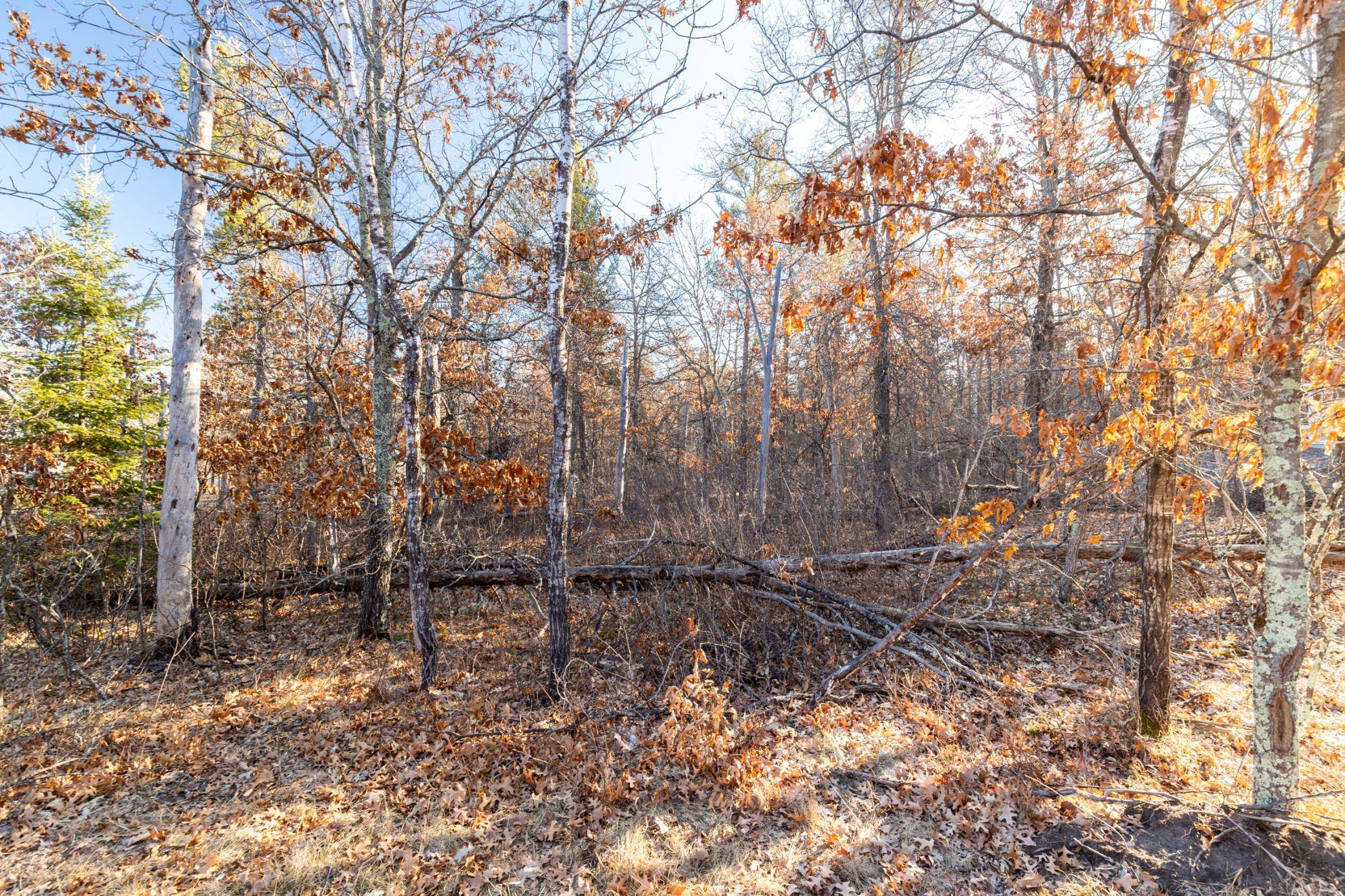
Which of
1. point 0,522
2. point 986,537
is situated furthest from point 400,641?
point 986,537

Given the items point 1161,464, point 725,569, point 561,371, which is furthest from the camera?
point 725,569

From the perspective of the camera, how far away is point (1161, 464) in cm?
430

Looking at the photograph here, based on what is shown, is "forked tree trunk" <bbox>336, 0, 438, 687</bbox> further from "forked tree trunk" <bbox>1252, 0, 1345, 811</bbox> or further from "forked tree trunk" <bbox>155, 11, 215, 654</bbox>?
"forked tree trunk" <bbox>1252, 0, 1345, 811</bbox>

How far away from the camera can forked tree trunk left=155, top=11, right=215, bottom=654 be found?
20.6 feet

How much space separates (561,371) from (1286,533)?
544cm

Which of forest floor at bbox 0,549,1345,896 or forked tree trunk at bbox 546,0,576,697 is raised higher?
forked tree trunk at bbox 546,0,576,697

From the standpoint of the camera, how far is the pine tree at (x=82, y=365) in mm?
8695

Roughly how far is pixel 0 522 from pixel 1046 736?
1012 cm

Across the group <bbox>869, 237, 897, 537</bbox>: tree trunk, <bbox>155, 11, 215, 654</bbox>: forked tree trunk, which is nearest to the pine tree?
<bbox>155, 11, 215, 654</bbox>: forked tree trunk

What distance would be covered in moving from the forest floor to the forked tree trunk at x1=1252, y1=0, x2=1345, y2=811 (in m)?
0.35

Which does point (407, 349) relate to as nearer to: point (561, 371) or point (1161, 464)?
point (561, 371)

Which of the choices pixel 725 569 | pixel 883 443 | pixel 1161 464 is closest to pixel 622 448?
pixel 883 443

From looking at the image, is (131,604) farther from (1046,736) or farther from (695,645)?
(1046,736)

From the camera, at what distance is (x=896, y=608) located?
276 inches
